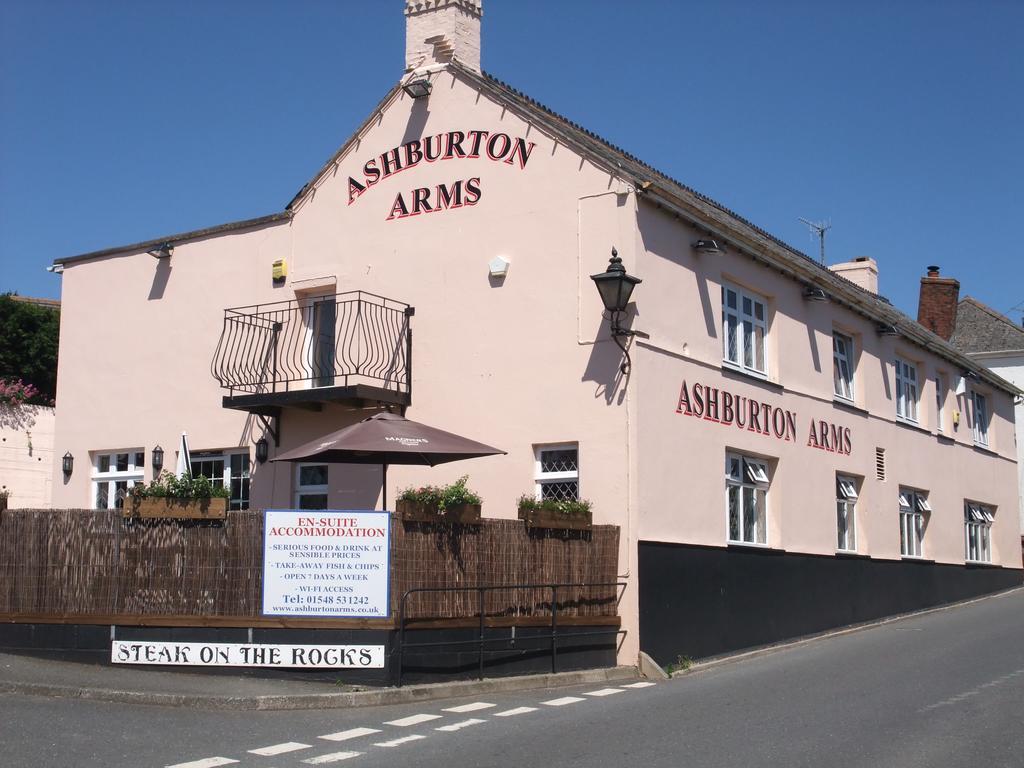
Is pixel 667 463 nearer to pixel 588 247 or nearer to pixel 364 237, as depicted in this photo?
pixel 588 247

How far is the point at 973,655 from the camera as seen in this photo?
14820mm

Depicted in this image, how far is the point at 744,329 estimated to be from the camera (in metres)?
17.6

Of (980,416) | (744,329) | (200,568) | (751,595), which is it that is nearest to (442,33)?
(744,329)

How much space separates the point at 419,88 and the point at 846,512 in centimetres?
1022

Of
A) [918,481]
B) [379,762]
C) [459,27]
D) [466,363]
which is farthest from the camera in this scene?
[918,481]

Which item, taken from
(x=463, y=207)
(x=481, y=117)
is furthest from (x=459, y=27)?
(x=463, y=207)

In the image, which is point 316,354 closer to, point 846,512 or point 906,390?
point 846,512

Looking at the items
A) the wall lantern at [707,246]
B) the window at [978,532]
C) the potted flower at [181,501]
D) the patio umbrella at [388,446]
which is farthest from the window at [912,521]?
the potted flower at [181,501]

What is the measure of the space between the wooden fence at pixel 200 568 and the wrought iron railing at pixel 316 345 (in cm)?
384

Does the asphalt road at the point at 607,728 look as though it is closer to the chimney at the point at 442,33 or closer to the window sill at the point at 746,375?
the window sill at the point at 746,375

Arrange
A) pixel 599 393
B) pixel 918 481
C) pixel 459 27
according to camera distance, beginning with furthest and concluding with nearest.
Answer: pixel 918 481, pixel 459 27, pixel 599 393

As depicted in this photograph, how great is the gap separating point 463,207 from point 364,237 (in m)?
1.73

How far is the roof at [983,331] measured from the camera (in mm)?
40469

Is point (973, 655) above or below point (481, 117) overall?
below
